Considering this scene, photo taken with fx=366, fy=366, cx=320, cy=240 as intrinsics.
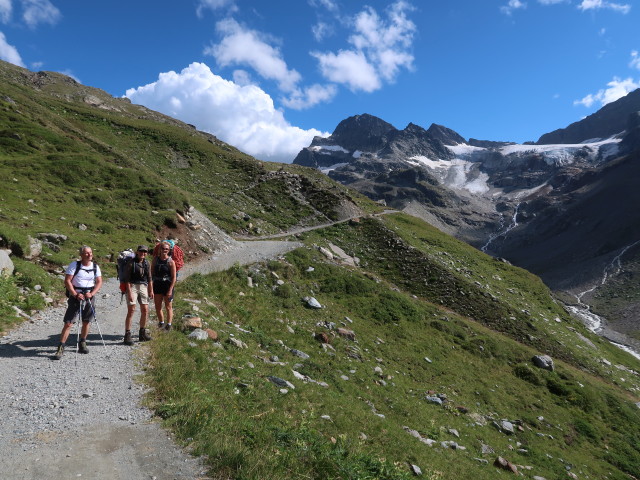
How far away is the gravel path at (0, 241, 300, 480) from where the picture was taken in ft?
20.3

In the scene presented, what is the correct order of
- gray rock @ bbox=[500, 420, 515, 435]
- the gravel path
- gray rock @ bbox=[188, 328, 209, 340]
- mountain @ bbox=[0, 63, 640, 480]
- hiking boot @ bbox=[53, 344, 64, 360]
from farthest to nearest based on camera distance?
gray rock @ bbox=[500, 420, 515, 435]
gray rock @ bbox=[188, 328, 209, 340]
hiking boot @ bbox=[53, 344, 64, 360]
mountain @ bbox=[0, 63, 640, 480]
the gravel path

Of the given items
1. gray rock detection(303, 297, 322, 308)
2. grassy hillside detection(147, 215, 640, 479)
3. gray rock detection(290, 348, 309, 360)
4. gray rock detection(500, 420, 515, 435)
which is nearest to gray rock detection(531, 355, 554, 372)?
grassy hillside detection(147, 215, 640, 479)

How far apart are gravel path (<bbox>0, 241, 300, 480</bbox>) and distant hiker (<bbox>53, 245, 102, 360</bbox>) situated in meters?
0.81

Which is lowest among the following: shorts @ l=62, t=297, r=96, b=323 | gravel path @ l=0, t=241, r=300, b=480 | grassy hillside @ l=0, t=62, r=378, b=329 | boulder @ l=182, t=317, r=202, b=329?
gravel path @ l=0, t=241, r=300, b=480

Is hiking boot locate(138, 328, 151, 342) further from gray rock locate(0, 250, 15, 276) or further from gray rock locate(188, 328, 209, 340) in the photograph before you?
gray rock locate(0, 250, 15, 276)

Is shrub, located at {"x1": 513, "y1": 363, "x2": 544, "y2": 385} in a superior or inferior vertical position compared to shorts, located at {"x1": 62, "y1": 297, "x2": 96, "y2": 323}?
inferior

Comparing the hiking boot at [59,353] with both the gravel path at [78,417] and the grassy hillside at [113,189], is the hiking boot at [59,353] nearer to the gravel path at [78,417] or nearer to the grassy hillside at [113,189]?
the gravel path at [78,417]

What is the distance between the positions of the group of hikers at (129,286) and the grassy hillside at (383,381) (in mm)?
1120

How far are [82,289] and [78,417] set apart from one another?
4920 mm

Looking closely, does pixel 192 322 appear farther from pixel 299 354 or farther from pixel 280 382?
pixel 299 354

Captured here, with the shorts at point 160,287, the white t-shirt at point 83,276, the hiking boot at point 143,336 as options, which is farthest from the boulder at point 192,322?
the white t-shirt at point 83,276

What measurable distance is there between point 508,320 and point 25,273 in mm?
38372

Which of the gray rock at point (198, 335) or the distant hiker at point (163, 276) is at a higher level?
the distant hiker at point (163, 276)

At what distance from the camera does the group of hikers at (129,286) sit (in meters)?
10.9
